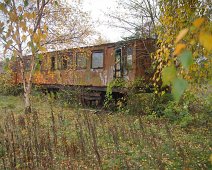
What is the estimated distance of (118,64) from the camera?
1413cm

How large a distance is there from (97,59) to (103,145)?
9.35 meters

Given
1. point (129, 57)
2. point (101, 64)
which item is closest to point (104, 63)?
point (101, 64)

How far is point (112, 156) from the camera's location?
527 cm

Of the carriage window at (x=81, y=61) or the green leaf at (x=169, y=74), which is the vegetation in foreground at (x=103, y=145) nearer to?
the green leaf at (x=169, y=74)

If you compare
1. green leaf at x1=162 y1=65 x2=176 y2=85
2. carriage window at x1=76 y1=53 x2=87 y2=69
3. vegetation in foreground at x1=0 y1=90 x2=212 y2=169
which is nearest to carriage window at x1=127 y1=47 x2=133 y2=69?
carriage window at x1=76 y1=53 x2=87 y2=69

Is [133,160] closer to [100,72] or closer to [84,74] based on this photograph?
[100,72]

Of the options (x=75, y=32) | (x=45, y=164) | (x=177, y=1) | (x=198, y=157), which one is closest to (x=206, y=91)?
(x=198, y=157)

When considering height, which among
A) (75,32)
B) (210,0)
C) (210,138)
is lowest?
(210,138)

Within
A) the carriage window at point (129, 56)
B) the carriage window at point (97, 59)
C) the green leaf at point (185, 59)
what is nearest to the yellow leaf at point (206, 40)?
the green leaf at point (185, 59)

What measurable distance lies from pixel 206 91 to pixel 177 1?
266 cm

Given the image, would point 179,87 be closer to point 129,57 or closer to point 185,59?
point 185,59

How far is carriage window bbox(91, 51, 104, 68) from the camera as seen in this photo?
14.9 meters

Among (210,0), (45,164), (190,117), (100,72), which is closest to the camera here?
(45,164)

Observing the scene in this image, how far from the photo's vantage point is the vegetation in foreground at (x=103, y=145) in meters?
3.87
